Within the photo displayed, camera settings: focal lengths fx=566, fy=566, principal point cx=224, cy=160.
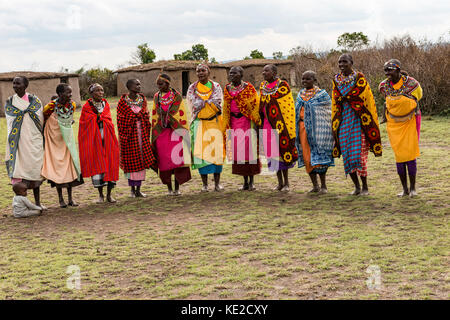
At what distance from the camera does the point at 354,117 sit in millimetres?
7516

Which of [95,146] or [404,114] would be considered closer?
[404,114]

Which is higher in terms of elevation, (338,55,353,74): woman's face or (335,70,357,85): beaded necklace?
(338,55,353,74): woman's face

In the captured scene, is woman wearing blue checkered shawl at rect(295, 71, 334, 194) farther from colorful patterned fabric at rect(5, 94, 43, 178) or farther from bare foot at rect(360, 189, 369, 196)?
colorful patterned fabric at rect(5, 94, 43, 178)

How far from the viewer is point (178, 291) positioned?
446 cm

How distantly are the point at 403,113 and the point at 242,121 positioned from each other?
2287mm

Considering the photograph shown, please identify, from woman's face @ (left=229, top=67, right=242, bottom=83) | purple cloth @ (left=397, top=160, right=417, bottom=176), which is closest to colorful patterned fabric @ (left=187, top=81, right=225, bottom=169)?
woman's face @ (left=229, top=67, right=242, bottom=83)

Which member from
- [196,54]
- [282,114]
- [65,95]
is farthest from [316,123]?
[196,54]

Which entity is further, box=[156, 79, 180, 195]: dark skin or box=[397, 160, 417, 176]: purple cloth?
box=[156, 79, 180, 195]: dark skin

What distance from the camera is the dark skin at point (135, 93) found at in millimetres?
7973

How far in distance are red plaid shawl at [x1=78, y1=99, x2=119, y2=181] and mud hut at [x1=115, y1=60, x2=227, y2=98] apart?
26.9m

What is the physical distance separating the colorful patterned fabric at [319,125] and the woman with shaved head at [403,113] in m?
0.82

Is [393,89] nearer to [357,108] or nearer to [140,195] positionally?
[357,108]

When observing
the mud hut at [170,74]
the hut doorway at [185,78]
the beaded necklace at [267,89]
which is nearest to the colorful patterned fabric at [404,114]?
the beaded necklace at [267,89]

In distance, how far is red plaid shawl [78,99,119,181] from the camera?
783cm
